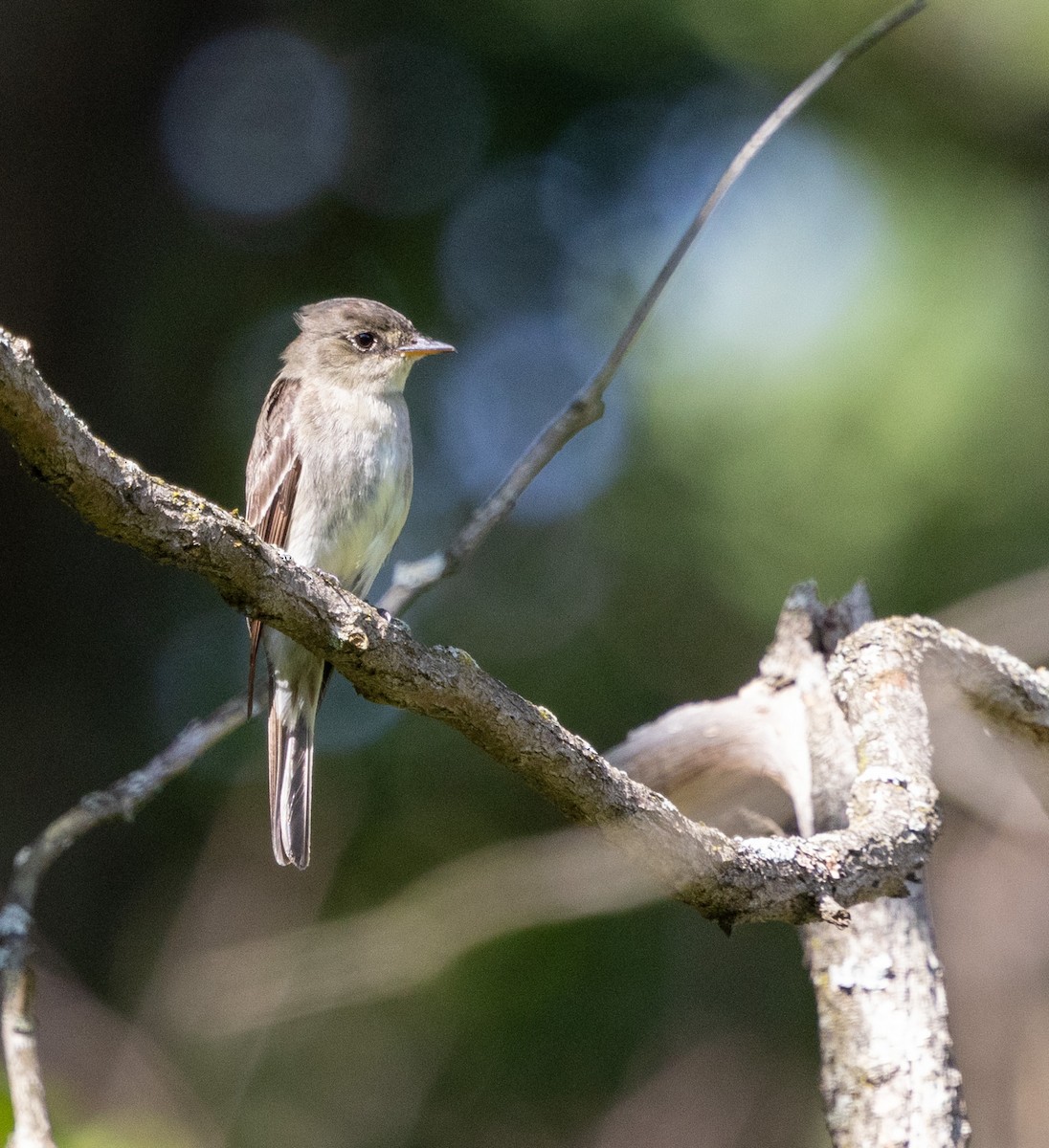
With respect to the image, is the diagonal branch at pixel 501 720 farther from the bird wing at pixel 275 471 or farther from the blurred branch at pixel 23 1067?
the bird wing at pixel 275 471

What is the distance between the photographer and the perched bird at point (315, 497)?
12.9 ft

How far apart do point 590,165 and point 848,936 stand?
4219 mm

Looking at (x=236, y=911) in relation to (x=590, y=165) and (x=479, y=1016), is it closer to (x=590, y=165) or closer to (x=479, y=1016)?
(x=479, y=1016)

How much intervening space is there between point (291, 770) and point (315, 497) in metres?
0.82

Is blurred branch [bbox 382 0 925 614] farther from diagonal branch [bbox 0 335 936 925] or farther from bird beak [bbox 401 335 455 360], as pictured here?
diagonal branch [bbox 0 335 936 925]

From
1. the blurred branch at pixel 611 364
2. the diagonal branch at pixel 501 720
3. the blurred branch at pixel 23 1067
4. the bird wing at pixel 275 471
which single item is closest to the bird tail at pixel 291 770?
the bird wing at pixel 275 471

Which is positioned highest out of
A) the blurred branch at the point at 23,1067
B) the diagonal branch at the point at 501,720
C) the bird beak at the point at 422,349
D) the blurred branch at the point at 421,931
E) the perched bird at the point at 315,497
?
the bird beak at the point at 422,349

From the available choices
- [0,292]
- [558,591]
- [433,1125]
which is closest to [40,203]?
[0,292]

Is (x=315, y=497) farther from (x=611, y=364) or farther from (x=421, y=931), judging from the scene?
(x=421, y=931)

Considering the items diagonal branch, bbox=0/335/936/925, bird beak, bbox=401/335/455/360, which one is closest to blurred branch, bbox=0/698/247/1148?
diagonal branch, bbox=0/335/936/925

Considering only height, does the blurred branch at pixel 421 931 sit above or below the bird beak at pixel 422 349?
below

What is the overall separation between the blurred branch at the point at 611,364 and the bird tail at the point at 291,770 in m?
0.67

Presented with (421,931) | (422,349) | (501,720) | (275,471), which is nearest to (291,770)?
(421,931)

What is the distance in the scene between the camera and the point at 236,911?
17.5 feet
